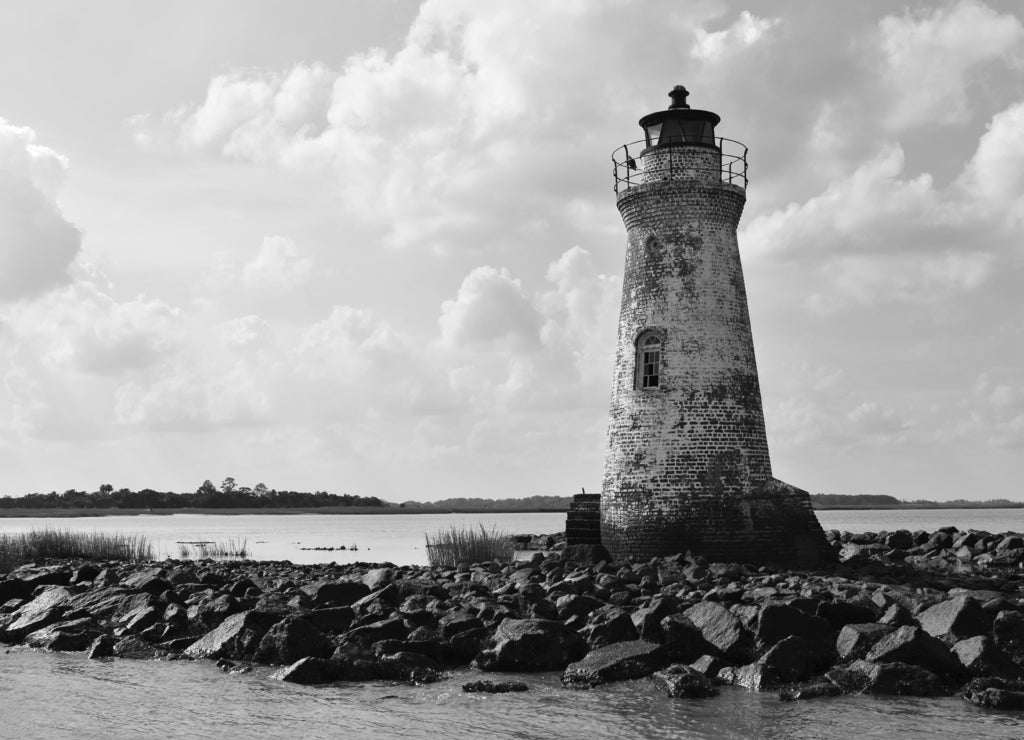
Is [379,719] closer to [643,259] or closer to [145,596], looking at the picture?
[145,596]

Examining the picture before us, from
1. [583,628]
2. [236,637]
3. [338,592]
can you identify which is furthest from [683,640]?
[338,592]

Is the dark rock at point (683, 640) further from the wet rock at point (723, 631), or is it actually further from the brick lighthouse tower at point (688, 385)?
the brick lighthouse tower at point (688, 385)

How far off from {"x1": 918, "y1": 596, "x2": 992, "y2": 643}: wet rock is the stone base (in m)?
7.04

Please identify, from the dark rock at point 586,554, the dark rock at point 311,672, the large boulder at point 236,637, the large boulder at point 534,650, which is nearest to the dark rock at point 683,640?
the large boulder at point 534,650

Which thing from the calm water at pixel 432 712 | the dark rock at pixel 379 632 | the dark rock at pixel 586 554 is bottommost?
the calm water at pixel 432 712

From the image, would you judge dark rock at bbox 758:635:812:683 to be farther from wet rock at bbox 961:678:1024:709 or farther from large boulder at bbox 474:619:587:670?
large boulder at bbox 474:619:587:670

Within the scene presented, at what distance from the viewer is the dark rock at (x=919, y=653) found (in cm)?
1042

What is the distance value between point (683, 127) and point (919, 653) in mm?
12620

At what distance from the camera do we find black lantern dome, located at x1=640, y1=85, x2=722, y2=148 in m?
20.5

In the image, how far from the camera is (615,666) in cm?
1105

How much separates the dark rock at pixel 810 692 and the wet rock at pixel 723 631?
102cm

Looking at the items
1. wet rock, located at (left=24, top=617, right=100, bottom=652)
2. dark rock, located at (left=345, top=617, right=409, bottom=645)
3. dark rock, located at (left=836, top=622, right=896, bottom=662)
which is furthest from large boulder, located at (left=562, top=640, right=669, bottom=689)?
wet rock, located at (left=24, top=617, right=100, bottom=652)

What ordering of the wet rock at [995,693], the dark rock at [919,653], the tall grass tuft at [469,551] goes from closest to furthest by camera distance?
1. the wet rock at [995,693]
2. the dark rock at [919,653]
3. the tall grass tuft at [469,551]

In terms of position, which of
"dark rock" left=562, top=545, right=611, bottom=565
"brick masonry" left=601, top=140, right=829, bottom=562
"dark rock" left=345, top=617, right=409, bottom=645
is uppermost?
"brick masonry" left=601, top=140, right=829, bottom=562
